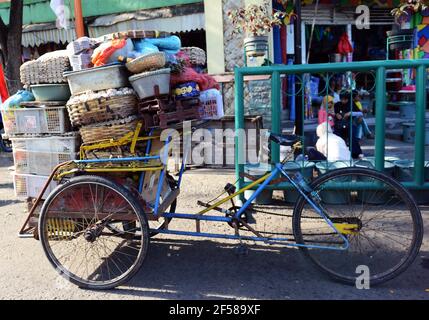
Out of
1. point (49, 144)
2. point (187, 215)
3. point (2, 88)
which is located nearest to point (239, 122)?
point (187, 215)

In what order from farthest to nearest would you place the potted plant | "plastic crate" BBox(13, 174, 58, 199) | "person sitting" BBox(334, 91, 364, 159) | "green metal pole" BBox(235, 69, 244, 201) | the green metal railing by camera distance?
1. the potted plant
2. "person sitting" BBox(334, 91, 364, 159)
3. "green metal pole" BBox(235, 69, 244, 201)
4. the green metal railing
5. "plastic crate" BBox(13, 174, 58, 199)

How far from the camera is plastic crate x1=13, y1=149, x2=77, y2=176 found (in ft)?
11.5

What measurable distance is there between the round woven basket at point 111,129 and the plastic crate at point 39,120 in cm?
31

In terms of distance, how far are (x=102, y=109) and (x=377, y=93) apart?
2865 millimetres

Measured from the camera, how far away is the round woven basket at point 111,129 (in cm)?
321

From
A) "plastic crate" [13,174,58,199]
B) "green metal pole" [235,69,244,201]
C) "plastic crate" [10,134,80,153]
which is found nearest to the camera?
"plastic crate" [10,134,80,153]

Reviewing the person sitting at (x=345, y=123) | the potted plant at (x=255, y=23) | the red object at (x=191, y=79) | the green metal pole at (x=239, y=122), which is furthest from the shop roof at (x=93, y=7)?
the red object at (x=191, y=79)

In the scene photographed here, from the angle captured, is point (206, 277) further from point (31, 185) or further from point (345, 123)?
point (345, 123)

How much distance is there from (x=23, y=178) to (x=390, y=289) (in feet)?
9.88

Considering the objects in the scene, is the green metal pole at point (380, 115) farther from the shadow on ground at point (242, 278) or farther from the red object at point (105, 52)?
the red object at point (105, 52)

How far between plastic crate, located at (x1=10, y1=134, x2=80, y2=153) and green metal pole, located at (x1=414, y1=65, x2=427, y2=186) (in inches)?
131

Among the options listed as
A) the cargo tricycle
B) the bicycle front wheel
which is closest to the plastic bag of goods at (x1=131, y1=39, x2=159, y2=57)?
the cargo tricycle

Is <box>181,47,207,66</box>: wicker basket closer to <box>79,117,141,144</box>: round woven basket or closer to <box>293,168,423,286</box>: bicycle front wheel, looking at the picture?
<box>79,117,141,144</box>: round woven basket

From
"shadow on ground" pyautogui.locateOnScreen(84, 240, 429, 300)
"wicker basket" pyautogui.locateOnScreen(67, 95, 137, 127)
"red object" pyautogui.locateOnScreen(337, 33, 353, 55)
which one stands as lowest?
"shadow on ground" pyautogui.locateOnScreen(84, 240, 429, 300)
